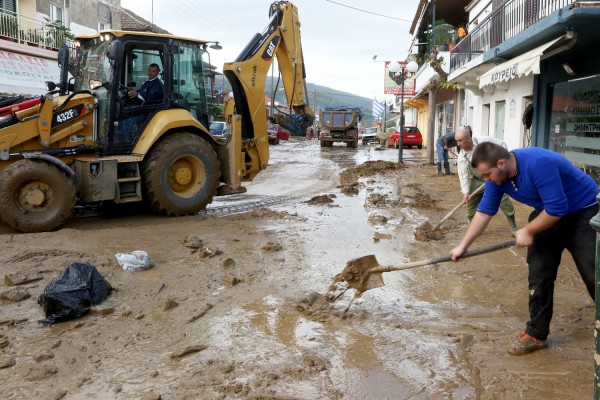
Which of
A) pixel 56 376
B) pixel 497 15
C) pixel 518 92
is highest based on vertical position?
pixel 497 15

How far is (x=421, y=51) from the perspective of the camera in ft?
104

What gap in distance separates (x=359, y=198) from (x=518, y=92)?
20.5ft

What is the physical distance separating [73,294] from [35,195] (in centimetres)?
329

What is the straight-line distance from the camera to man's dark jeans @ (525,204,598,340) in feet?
12.7

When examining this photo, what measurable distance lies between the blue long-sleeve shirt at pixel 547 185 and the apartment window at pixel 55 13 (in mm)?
24199

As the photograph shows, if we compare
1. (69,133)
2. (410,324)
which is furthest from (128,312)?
(69,133)

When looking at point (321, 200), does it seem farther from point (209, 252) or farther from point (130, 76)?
point (209, 252)

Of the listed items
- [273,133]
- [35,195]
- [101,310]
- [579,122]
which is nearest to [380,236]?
[101,310]

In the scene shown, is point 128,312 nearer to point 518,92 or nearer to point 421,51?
point 518,92

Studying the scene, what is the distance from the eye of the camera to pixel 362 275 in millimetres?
5051

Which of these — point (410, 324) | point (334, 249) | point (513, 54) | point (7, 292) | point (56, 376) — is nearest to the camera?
point (56, 376)

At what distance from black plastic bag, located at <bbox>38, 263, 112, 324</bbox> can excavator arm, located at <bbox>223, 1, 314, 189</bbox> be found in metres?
4.85

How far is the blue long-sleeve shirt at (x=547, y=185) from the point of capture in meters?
3.70

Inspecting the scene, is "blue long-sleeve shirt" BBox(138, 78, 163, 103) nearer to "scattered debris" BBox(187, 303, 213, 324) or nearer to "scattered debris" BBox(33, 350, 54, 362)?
"scattered debris" BBox(187, 303, 213, 324)
